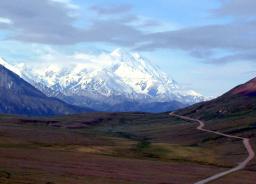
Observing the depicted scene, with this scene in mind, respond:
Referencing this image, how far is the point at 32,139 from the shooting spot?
19625 centimetres

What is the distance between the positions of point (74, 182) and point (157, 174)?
2787 centimetres

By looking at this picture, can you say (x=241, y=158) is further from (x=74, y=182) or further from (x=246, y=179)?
(x=74, y=182)

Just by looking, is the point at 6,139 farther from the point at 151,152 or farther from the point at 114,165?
the point at 114,165

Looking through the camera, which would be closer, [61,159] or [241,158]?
[61,159]

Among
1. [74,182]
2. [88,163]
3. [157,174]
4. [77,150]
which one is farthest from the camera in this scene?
[77,150]

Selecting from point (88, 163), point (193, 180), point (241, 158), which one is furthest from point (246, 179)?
point (241, 158)

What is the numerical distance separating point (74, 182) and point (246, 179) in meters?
40.6

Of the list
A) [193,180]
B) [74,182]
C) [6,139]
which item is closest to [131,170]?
[193,180]

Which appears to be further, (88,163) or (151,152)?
(151,152)

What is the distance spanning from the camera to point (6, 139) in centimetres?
18325

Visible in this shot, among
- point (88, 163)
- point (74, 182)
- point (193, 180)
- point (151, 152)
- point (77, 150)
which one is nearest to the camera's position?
point (74, 182)

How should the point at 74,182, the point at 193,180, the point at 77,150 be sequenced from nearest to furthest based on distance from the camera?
the point at 74,182, the point at 193,180, the point at 77,150

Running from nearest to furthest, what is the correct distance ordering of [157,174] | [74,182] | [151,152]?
[74,182]
[157,174]
[151,152]

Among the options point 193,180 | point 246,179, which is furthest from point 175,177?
point 246,179
